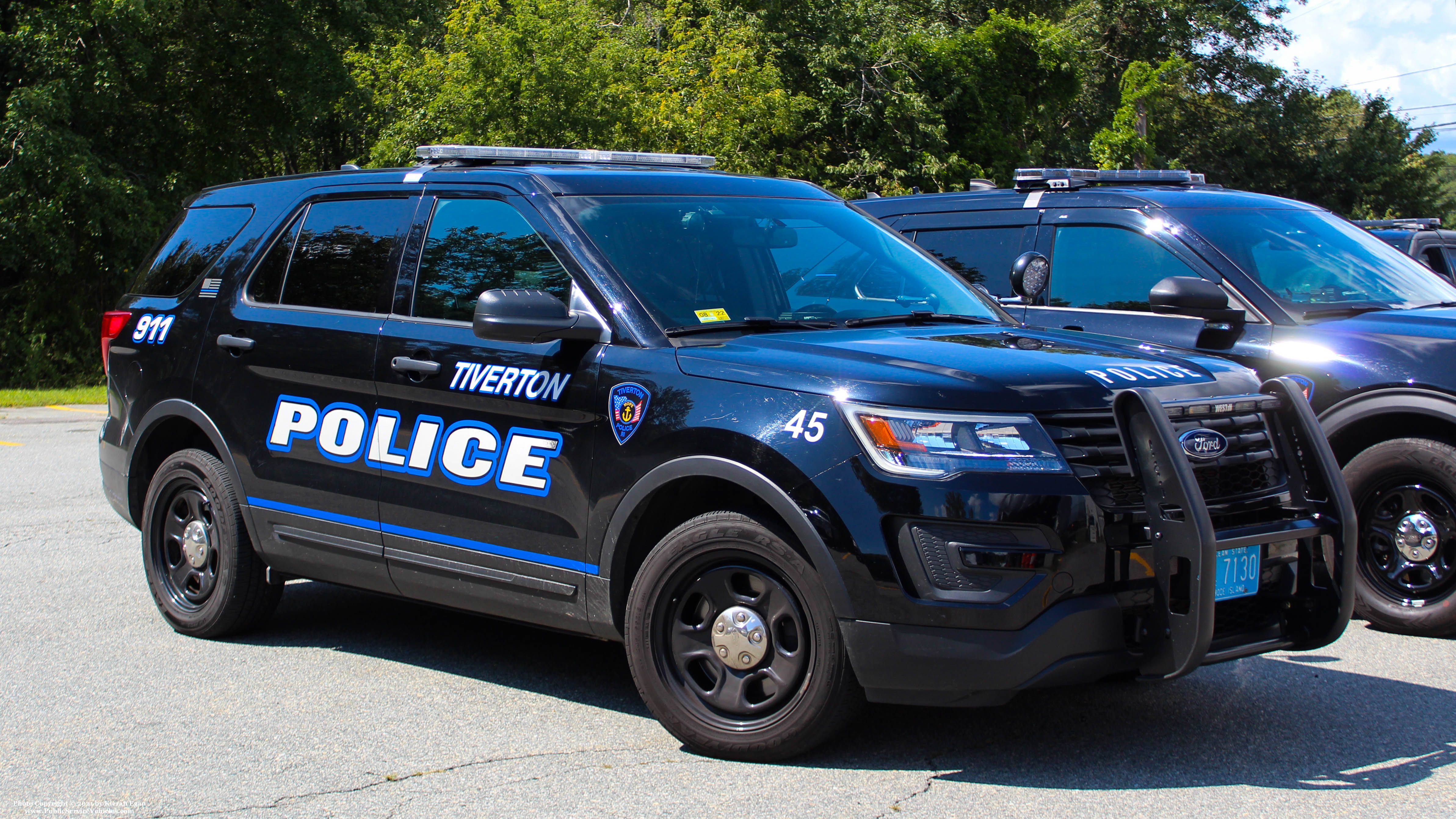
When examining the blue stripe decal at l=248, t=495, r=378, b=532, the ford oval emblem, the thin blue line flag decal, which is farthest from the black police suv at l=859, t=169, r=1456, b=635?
the blue stripe decal at l=248, t=495, r=378, b=532

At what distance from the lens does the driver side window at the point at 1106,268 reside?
22.7ft

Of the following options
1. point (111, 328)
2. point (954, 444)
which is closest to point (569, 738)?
point (954, 444)

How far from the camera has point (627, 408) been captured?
438cm

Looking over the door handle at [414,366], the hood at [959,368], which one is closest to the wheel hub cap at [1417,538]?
the hood at [959,368]

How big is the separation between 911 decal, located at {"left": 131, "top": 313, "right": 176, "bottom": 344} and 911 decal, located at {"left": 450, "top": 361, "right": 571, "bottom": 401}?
1.92 metres

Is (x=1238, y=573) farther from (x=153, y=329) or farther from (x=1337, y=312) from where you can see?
(x=153, y=329)

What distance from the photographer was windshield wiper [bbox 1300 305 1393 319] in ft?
21.0

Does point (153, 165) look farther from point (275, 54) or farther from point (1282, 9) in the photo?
point (1282, 9)

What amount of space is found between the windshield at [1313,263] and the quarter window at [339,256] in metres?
3.88

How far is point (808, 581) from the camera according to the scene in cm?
396

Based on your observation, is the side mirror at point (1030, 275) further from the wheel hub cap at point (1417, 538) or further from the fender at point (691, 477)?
the fender at point (691, 477)

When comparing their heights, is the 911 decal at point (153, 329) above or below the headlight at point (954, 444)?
below

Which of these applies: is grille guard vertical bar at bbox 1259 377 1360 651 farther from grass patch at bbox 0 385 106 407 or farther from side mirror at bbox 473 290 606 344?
grass patch at bbox 0 385 106 407

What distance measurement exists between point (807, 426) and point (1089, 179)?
14.4 ft
